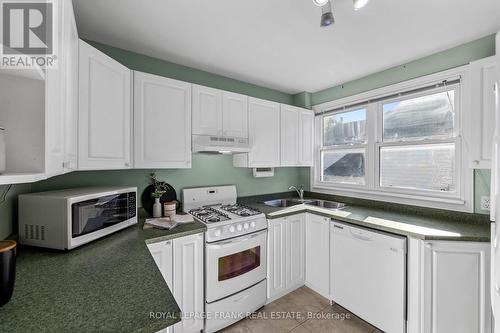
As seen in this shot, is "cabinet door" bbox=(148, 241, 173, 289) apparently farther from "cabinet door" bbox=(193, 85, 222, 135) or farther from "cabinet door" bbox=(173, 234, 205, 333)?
"cabinet door" bbox=(193, 85, 222, 135)

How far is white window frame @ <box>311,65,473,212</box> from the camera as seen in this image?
6.36ft

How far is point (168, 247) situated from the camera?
1.58 metres

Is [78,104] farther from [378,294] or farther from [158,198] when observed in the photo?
[378,294]

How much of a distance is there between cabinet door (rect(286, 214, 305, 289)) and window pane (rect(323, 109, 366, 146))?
128 centimetres

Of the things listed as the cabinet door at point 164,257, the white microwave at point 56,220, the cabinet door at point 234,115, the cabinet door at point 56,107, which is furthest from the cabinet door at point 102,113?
the cabinet door at point 234,115

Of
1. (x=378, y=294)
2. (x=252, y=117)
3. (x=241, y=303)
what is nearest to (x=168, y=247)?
(x=241, y=303)

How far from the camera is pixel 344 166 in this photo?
117 inches

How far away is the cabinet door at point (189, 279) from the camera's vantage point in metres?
1.64

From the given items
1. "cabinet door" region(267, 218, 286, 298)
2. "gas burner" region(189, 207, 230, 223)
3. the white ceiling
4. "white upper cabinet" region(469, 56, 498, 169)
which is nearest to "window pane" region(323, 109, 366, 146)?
the white ceiling

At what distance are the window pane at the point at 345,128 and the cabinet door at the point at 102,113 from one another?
101 inches

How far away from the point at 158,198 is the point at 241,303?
1242 millimetres

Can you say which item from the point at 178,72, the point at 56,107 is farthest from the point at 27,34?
the point at 178,72

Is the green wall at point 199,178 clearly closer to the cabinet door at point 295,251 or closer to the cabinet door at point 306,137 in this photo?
the cabinet door at point 306,137

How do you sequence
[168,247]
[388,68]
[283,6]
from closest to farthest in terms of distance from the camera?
[283,6]
[168,247]
[388,68]
